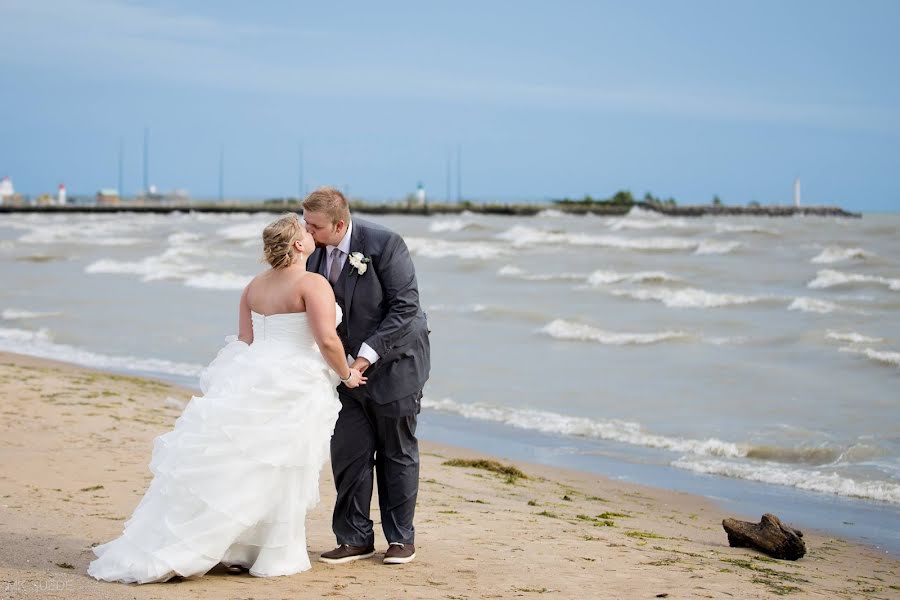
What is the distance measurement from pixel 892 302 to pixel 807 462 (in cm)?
1524

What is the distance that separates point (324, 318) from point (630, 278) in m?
25.4

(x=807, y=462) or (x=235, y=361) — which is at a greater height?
(x=235, y=361)

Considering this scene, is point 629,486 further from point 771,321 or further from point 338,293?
point 771,321

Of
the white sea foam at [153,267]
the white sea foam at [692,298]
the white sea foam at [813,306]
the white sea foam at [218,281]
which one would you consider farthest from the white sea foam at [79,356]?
the white sea foam at [813,306]

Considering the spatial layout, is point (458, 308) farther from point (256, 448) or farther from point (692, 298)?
point (256, 448)

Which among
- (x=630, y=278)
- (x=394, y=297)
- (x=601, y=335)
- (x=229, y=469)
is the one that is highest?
(x=394, y=297)

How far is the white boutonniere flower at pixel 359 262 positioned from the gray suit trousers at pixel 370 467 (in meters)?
0.60

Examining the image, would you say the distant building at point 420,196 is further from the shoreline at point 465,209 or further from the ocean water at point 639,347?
the ocean water at point 639,347

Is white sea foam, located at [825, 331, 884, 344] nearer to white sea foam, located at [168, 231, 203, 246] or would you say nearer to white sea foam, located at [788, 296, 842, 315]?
white sea foam, located at [788, 296, 842, 315]

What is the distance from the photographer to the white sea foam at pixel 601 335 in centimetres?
1866

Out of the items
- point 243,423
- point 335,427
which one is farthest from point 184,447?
point 335,427

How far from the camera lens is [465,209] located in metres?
94.0

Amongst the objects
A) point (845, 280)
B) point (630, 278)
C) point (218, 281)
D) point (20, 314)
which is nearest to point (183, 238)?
point (218, 281)

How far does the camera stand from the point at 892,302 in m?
24.4
